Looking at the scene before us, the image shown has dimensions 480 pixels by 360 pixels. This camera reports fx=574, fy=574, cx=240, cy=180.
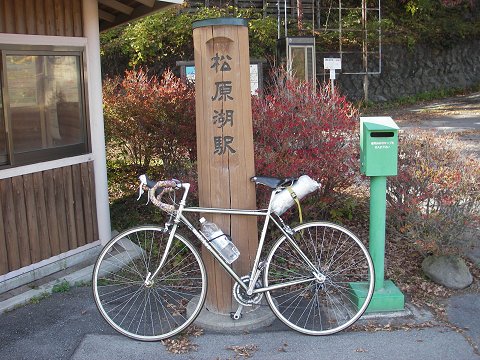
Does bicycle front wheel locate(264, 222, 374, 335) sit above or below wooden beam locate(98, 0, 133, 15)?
below

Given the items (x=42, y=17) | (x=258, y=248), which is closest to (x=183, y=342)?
(x=258, y=248)

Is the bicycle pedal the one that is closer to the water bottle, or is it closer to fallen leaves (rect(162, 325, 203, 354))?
fallen leaves (rect(162, 325, 203, 354))

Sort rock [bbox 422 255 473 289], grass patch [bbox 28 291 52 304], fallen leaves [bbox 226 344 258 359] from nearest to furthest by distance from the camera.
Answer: fallen leaves [bbox 226 344 258 359]
grass patch [bbox 28 291 52 304]
rock [bbox 422 255 473 289]

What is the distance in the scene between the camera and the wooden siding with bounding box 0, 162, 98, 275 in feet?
15.5

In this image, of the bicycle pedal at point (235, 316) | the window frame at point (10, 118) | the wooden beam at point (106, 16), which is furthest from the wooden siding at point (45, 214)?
the wooden beam at point (106, 16)

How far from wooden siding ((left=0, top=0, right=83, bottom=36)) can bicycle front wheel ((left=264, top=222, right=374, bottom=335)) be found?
2.76 m

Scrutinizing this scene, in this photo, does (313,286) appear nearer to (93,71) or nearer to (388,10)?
(93,71)

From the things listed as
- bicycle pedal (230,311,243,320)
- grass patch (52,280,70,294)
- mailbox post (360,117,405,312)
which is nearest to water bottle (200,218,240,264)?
bicycle pedal (230,311,243,320)

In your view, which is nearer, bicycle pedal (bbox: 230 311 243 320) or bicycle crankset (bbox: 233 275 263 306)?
bicycle crankset (bbox: 233 275 263 306)

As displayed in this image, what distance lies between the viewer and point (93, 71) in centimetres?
544

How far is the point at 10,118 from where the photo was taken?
4.72 metres

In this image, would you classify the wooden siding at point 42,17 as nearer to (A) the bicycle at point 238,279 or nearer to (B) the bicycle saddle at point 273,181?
(A) the bicycle at point 238,279

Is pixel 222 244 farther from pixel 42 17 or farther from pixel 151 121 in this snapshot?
pixel 151 121

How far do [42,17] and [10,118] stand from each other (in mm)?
941
